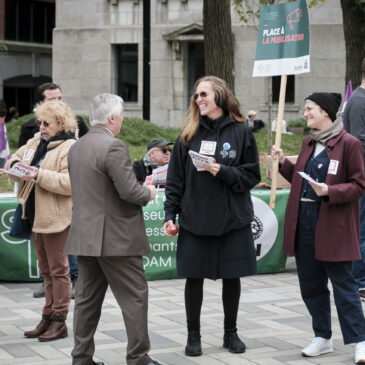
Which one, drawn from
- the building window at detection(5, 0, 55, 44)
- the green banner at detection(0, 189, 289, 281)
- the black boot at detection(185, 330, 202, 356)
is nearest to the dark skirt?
the black boot at detection(185, 330, 202, 356)

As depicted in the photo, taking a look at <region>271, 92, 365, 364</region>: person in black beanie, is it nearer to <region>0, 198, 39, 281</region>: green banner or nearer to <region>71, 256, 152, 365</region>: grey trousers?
<region>71, 256, 152, 365</region>: grey trousers

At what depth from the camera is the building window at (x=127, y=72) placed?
35281mm

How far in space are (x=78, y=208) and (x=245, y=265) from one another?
1334 mm

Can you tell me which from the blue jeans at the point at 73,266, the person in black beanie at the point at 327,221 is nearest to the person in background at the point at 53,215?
the blue jeans at the point at 73,266

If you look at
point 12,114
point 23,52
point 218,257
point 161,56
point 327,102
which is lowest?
point 12,114

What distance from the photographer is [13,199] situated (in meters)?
9.08

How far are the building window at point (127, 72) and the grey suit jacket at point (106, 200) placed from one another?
30039 millimetres

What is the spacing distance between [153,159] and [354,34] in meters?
9.79

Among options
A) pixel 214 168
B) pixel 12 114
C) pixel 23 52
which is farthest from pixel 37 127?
pixel 23 52

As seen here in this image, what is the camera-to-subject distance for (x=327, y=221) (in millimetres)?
5965

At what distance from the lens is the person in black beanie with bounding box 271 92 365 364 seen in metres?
5.95

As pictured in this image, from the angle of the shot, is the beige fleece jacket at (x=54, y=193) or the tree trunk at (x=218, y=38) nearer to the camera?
the beige fleece jacket at (x=54, y=193)

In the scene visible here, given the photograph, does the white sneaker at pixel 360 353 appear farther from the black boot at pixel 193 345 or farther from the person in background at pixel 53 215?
the person in background at pixel 53 215

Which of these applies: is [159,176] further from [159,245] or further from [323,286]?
[323,286]
